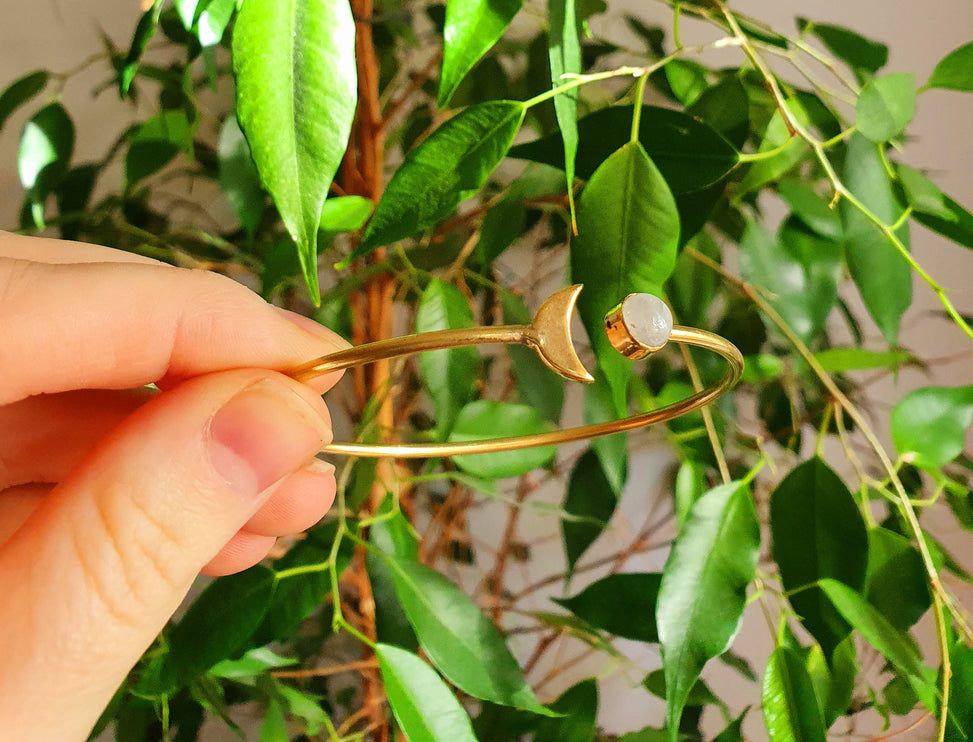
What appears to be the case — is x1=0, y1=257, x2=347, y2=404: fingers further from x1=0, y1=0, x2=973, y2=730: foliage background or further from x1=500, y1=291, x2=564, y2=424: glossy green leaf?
x1=0, y1=0, x2=973, y2=730: foliage background

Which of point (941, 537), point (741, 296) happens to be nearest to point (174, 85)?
A: point (741, 296)

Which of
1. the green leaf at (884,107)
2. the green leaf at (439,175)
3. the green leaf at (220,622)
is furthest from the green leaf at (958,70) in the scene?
the green leaf at (220,622)

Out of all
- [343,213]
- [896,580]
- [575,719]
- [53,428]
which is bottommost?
[575,719]

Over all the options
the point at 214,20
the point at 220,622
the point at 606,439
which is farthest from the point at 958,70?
the point at 220,622

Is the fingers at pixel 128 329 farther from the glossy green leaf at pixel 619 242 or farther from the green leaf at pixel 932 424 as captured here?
the green leaf at pixel 932 424

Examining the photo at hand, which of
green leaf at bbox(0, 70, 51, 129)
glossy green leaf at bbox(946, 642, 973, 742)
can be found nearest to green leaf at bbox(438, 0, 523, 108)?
glossy green leaf at bbox(946, 642, 973, 742)

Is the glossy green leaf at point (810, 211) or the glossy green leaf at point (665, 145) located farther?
the glossy green leaf at point (810, 211)

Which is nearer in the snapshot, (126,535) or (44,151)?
(126,535)

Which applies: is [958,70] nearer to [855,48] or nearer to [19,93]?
[855,48]
